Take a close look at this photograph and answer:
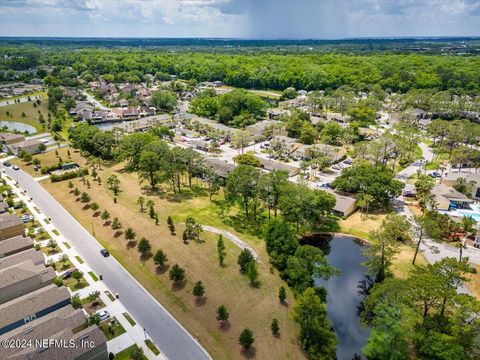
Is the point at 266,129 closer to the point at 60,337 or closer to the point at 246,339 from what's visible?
the point at 246,339

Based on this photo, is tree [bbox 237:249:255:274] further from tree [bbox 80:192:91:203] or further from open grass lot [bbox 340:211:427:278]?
tree [bbox 80:192:91:203]

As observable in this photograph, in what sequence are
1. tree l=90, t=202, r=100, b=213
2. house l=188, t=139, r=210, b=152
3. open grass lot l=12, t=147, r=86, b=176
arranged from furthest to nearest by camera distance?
house l=188, t=139, r=210, b=152 → open grass lot l=12, t=147, r=86, b=176 → tree l=90, t=202, r=100, b=213

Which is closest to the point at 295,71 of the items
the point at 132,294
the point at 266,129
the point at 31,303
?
the point at 266,129

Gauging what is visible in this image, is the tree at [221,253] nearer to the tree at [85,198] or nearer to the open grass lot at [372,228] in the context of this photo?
the open grass lot at [372,228]

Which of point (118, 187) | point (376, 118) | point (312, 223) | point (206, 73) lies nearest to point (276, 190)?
point (312, 223)

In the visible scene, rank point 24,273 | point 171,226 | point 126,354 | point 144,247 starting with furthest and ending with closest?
point 171,226
point 144,247
point 24,273
point 126,354

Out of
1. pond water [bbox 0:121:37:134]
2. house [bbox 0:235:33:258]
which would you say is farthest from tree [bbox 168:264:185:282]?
pond water [bbox 0:121:37:134]
